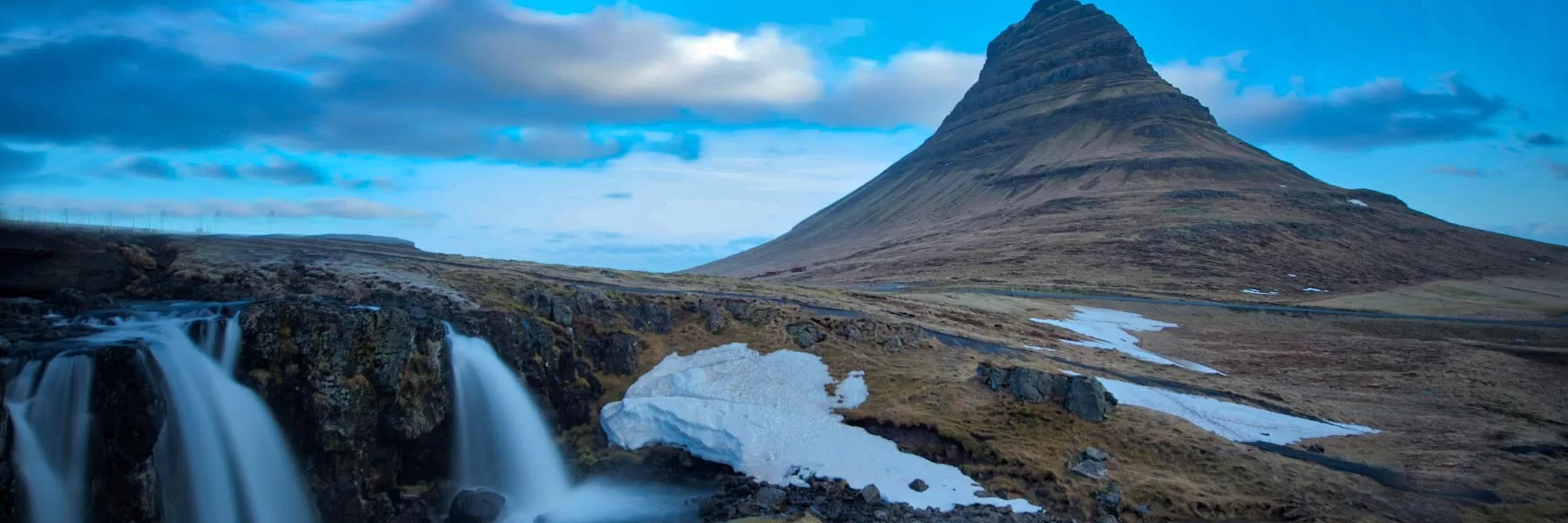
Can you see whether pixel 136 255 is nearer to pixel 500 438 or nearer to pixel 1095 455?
pixel 500 438

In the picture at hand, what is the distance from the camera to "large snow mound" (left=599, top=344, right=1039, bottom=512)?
27.5 metres

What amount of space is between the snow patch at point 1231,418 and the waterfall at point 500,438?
21.1 metres

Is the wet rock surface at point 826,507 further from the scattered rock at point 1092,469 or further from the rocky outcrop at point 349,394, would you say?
the rocky outcrop at point 349,394

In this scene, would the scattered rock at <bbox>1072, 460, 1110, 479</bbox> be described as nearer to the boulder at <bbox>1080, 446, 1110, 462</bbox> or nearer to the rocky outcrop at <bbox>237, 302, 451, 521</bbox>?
the boulder at <bbox>1080, 446, 1110, 462</bbox>

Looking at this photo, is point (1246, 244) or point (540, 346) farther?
point (1246, 244)

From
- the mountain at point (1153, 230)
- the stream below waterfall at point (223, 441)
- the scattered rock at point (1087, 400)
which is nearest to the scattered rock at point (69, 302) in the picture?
the stream below waterfall at point (223, 441)

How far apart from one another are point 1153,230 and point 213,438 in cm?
12714

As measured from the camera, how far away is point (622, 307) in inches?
1542

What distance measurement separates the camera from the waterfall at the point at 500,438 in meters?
27.7

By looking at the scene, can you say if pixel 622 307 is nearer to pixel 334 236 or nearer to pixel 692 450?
pixel 692 450

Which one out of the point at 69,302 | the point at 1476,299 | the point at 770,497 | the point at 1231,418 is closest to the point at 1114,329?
the point at 1231,418

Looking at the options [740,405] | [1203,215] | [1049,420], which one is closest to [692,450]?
[740,405]

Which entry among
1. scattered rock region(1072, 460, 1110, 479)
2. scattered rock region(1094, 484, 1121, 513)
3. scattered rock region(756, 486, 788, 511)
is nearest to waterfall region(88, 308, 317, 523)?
scattered rock region(756, 486, 788, 511)

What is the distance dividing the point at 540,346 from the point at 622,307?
6.33m
